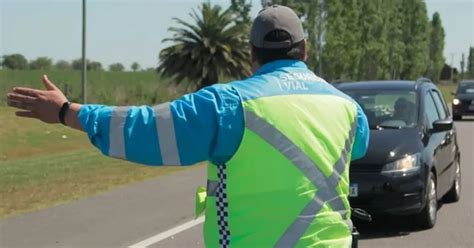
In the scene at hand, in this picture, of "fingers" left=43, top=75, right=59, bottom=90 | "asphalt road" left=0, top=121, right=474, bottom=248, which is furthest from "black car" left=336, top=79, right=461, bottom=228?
"fingers" left=43, top=75, right=59, bottom=90

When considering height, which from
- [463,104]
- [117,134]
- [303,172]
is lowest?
[463,104]

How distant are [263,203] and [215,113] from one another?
1.08 feet

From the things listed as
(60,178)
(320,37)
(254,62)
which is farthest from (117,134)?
(320,37)

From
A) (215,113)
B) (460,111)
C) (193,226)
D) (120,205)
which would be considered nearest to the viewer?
(215,113)

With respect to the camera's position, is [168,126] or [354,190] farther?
[354,190]

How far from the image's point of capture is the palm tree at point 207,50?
42531mm

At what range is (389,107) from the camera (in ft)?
33.8

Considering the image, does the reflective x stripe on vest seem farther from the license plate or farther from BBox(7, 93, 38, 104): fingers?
the license plate

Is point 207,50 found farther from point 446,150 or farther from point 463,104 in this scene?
point 446,150

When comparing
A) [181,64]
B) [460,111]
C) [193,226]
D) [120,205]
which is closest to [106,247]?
[193,226]

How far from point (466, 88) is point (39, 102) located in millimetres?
Answer: 35259

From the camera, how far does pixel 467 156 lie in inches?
694

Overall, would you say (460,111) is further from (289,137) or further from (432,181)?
(289,137)

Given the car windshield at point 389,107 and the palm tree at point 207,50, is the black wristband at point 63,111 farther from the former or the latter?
the palm tree at point 207,50
